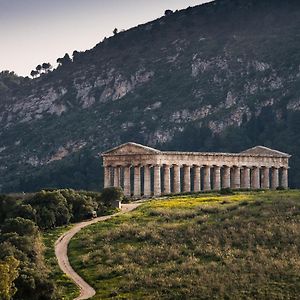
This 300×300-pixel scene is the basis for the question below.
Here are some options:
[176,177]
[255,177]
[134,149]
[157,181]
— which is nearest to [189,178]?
[176,177]

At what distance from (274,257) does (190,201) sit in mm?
36722

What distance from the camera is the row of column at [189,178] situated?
137375 mm

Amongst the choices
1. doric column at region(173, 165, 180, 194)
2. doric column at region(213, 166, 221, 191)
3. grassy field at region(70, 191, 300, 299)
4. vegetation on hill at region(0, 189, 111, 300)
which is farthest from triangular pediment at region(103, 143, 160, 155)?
grassy field at region(70, 191, 300, 299)

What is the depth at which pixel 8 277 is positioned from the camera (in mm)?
63125

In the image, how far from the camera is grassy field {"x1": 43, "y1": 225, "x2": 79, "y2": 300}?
2785 inches

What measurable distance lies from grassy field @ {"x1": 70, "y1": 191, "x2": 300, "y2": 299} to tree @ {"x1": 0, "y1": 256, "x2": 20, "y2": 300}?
758 centimetres

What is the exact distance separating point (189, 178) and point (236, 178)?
894 cm

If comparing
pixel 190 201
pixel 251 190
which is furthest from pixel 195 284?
pixel 251 190

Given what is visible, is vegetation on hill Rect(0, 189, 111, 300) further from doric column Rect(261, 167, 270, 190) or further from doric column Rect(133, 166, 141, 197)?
doric column Rect(261, 167, 270, 190)

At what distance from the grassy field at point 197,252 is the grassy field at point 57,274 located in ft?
6.32

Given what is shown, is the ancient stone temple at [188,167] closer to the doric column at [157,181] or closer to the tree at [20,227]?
the doric column at [157,181]

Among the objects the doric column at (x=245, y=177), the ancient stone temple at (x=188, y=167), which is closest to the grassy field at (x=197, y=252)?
the ancient stone temple at (x=188, y=167)

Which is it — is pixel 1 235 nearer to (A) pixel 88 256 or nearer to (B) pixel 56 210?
(A) pixel 88 256

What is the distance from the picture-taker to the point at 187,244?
278 ft
